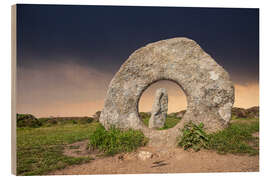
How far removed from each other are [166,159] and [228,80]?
3403 millimetres

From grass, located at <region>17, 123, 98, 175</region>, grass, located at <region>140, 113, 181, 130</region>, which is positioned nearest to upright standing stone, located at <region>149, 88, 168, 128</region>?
grass, located at <region>140, 113, 181, 130</region>

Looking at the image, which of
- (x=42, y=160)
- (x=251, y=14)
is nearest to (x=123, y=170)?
(x=42, y=160)

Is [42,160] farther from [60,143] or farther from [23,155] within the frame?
[60,143]

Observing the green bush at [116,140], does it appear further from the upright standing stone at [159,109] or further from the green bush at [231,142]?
the upright standing stone at [159,109]

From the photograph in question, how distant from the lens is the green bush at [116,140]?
25.7 ft

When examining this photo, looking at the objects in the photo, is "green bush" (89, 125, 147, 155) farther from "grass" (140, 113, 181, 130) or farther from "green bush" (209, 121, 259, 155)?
"grass" (140, 113, 181, 130)

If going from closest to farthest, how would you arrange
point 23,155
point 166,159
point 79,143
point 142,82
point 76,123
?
point 166,159 → point 23,155 → point 142,82 → point 79,143 → point 76,123

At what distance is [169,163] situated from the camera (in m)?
7.12

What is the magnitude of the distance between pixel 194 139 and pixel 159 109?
5.52m

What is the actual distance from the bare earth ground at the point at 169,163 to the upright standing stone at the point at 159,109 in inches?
211

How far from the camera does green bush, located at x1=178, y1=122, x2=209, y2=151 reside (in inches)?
306

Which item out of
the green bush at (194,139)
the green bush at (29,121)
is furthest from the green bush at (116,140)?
the green bush at (29,121)

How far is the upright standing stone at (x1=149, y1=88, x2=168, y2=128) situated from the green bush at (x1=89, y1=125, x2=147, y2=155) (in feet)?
16.4

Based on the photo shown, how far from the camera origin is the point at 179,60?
841 cm
